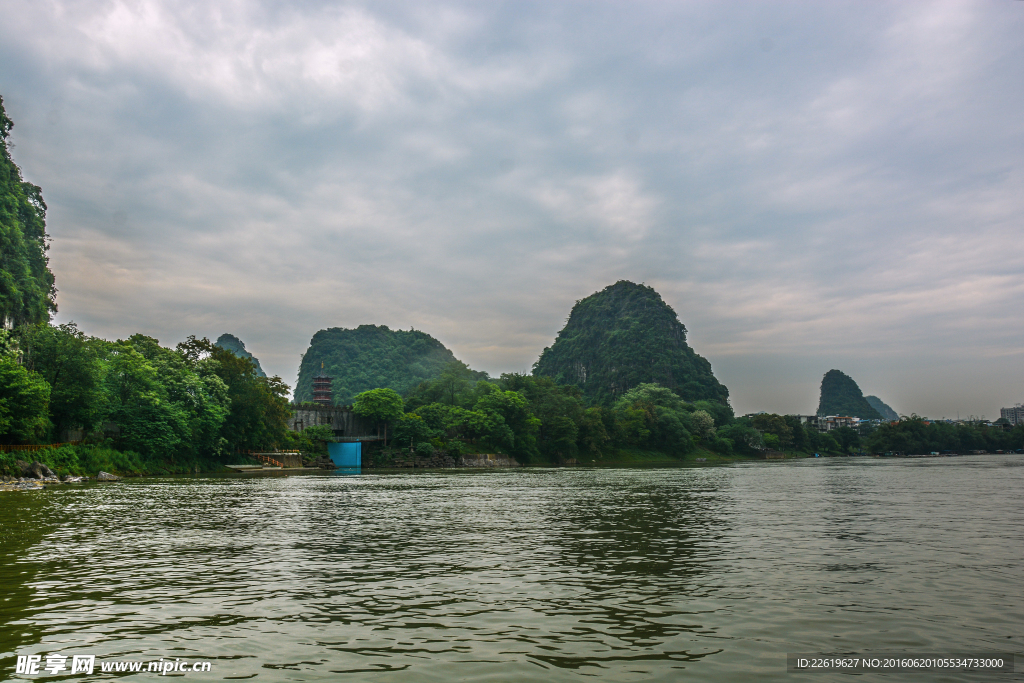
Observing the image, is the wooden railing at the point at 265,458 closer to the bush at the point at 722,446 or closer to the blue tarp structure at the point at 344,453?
the blue tarp structure at the point at 344,453

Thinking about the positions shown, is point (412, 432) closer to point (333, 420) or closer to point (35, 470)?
point (333, 420)

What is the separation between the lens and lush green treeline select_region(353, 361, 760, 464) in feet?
414

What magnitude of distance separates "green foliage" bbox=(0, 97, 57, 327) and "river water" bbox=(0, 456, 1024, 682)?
50.9m

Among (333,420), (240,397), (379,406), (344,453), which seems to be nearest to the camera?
(240,397)

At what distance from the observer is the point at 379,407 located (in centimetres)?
12581

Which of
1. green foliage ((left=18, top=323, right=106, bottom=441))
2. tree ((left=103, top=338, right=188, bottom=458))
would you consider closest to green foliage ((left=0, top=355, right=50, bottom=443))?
green foliage ((left=18, top=323, right=106, bottom=441))

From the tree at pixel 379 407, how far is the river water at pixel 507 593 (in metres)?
98.0

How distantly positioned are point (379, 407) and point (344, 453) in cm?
1176

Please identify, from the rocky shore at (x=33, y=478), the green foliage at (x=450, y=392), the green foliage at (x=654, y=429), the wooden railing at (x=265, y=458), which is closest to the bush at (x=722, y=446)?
the green foliage at (x=654, y=429)

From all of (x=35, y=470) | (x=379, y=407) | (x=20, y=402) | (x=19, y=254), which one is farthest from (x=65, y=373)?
(x=379, y=407)

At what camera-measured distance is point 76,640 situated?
10000 millimetres

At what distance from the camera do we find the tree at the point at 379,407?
4948 inches

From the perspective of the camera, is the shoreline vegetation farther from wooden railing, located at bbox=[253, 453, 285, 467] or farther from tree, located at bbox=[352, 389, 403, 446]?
wooden railing, located at bbox=[253, 453, 285, 467]

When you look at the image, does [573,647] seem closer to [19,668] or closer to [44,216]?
[19,668]
